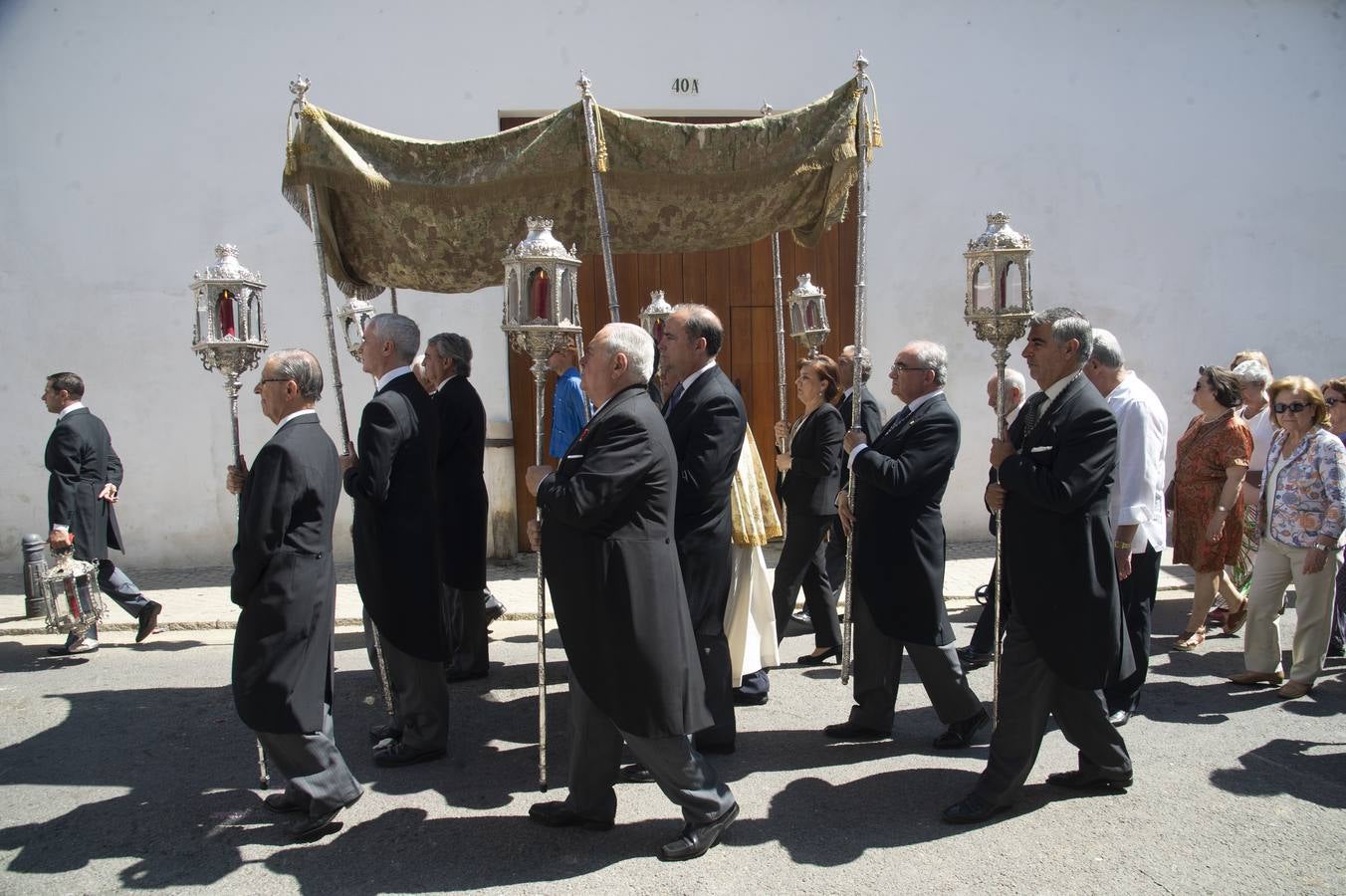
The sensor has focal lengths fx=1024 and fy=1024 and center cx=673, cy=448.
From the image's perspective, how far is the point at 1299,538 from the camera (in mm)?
5254

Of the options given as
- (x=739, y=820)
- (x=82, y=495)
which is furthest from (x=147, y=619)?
(x=739, y=820)

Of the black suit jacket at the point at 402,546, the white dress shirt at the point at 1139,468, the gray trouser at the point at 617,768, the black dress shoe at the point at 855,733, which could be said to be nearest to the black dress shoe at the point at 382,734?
the black suit jacket at the point at 402,546

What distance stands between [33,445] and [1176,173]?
10.4m

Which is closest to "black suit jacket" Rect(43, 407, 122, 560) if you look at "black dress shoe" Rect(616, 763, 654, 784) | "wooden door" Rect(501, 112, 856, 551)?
"wooden door" Rect(501, 112, 856, 551)

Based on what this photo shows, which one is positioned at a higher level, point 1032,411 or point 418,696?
point 1032,411

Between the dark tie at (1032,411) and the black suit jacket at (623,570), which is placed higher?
the dark tie at (1032,411)

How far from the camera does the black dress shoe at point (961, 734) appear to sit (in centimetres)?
461

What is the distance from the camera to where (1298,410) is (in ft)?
17.4

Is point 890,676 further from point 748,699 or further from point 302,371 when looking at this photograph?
point 302,371

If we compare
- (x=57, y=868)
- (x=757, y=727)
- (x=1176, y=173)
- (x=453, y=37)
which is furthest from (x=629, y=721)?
(x=1176, y=173)

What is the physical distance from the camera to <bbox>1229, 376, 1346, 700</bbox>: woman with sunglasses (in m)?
5.19

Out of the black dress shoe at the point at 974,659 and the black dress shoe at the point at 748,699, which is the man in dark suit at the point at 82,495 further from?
the black dress shoe at the point at 974,659

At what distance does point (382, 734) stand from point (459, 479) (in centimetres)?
138

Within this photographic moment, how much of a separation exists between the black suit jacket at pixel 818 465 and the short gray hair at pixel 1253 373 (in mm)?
2953
